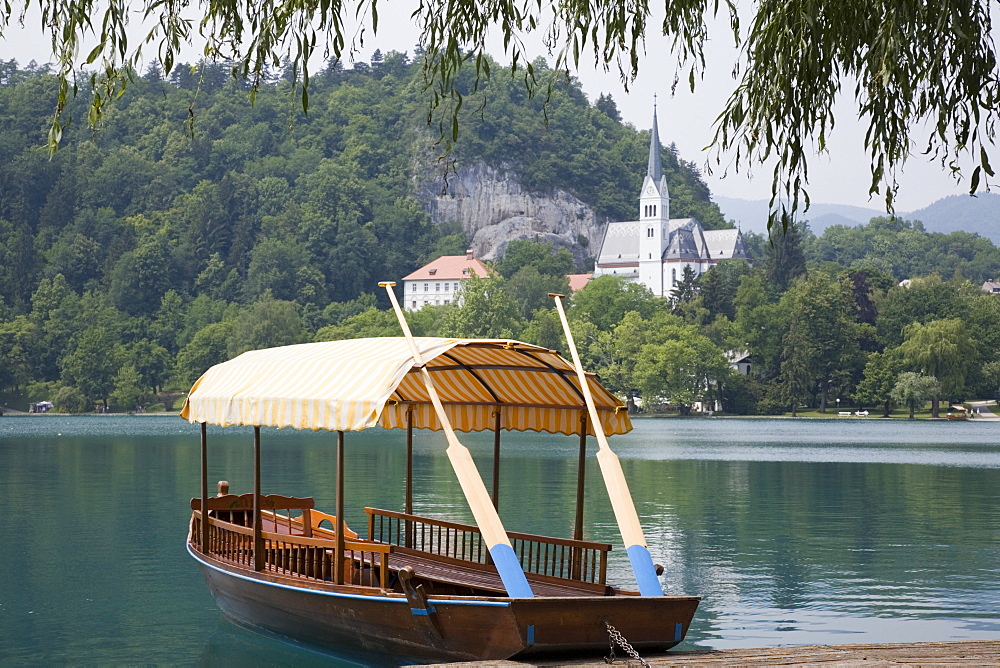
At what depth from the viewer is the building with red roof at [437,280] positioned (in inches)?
6501

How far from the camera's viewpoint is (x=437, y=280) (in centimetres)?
16575

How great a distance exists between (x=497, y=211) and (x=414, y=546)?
17491 centimetres

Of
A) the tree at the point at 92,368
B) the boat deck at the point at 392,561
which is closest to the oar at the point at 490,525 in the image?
the boat deck at the point at 392,561

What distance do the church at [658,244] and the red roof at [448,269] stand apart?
19.7 m

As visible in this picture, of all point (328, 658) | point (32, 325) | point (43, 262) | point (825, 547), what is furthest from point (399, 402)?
point (43, 262)

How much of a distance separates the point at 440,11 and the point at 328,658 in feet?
24.0

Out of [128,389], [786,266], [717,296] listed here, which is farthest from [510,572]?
[786,266]

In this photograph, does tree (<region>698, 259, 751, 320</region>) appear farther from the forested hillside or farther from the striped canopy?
the striped canopy

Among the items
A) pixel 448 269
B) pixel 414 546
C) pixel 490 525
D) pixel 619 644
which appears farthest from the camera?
pixel 448 269

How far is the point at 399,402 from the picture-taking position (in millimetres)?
15648

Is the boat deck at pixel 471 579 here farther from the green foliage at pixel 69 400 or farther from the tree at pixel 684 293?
the tree at pixel 684 293

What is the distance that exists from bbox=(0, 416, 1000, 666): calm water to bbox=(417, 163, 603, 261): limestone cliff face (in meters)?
128

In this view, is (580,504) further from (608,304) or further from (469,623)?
(608,304)

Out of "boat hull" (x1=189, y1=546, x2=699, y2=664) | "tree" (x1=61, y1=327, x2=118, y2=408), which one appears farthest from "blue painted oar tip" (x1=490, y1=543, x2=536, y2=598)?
"tree" (x1=61, y1=327, x2=118, y2=408)
